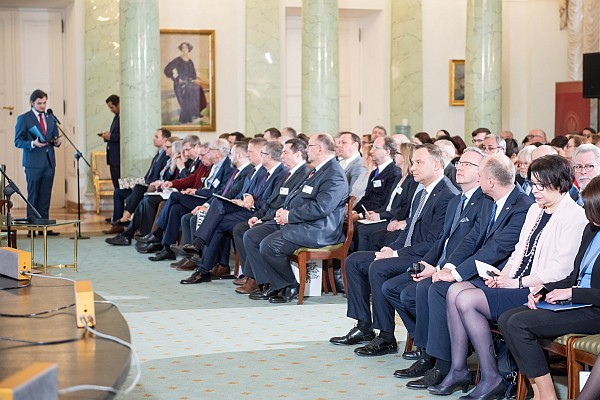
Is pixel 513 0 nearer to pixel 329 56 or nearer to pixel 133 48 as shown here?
pixel 329 56

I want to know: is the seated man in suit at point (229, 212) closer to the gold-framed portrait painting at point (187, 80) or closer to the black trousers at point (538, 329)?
the black trousers at point (538, 329)

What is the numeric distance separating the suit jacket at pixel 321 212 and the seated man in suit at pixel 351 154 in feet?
4.07

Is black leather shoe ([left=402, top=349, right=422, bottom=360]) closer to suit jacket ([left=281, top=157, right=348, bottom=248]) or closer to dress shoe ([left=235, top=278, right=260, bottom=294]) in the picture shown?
suit jacket ([left=281, top=157, right=348, bottom=248])

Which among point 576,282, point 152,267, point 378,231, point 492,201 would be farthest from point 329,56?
point 576,282

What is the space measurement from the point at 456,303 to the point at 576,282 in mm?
671

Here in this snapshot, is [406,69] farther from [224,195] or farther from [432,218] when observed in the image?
[432,218]

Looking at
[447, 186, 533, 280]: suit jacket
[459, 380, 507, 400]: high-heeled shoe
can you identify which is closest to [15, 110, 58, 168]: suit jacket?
[447, 186, 533, 280]: suit jacket

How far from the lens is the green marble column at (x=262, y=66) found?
16625 mm

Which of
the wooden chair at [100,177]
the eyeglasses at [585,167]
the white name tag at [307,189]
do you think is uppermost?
the eyeglasses at [585,167]

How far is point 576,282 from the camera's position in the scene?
5.15 m

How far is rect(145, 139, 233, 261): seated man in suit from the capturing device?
11.0 meters

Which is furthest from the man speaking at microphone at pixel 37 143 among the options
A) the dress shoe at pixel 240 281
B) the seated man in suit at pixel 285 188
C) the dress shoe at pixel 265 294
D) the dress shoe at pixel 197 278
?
Answer: the dress shoe at pixel 265 294

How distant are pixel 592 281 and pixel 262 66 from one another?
12.2 m

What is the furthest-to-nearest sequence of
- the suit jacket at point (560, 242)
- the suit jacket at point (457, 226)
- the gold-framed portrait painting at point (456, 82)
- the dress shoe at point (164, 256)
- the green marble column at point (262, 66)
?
the gold-framed portrait painting at point (456, 82)
the green marble column at point (262, 66)
the dress shoe at point (164, 256)
the suit jacket at point (457, 226)
the suit jacket at point (560, 242)
